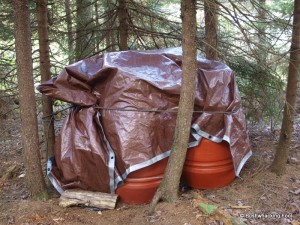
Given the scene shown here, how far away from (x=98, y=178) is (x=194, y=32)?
2.01m

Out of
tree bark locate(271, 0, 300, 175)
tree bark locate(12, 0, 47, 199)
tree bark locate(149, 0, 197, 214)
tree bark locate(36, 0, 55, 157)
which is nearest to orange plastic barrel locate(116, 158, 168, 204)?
tree bark locate(149, 0, 197, 214)

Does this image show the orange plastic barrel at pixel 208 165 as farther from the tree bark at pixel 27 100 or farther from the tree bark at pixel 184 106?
the tree bark at pixel 27 100

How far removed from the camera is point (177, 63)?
4.15 m

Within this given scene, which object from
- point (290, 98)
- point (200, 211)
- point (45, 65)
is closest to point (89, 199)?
point (200, 211)

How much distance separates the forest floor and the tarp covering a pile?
1.07 ft

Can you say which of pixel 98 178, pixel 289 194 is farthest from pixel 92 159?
pixel 289 194

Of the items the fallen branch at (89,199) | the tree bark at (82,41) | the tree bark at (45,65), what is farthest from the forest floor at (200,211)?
the tree bark at (82,41)

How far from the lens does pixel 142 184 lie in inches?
145

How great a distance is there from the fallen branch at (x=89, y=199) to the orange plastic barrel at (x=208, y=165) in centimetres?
104

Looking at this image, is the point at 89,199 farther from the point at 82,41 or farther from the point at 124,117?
the point at 82,41

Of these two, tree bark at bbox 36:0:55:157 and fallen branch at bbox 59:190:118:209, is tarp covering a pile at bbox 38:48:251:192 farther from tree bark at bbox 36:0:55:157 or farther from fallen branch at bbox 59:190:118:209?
tree bark at bbox 36:0:55:157

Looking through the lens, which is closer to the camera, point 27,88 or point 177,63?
point 27,88

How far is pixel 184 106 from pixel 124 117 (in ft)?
2.52

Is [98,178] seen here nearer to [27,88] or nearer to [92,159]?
[92,159]
